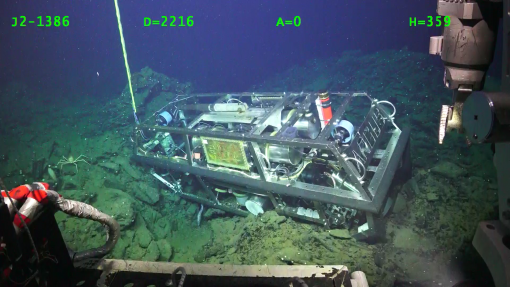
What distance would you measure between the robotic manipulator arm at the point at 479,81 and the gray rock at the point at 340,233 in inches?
107

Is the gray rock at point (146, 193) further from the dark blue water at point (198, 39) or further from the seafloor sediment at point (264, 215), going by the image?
the dark blue water at point (198, 39)

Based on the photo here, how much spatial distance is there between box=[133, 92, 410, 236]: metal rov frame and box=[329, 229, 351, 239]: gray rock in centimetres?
19

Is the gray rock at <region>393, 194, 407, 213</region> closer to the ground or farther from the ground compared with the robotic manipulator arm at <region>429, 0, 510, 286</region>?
closer to the ground

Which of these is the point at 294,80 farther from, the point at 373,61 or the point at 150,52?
the point at 150,52

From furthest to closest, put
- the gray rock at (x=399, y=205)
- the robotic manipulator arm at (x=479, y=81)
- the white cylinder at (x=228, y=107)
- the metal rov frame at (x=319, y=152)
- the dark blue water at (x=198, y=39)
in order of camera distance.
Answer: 1. the dark blue water at (x=198, y=39)
2. the white cylinder at (x=228, y=107)
3. the gray rock at (x=399, y=205)
4. the metal rov frame at (x=319, y=152)
5. the robotic manipulator arm at (x=479, y=81)

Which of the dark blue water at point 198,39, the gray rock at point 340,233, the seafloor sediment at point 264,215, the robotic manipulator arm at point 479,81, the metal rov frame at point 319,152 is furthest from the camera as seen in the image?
the dark blue water at point 198,39

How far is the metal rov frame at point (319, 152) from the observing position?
4078 millimetres

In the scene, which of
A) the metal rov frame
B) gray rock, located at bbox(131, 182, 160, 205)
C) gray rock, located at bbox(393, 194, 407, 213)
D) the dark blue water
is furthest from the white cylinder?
the dark blue water

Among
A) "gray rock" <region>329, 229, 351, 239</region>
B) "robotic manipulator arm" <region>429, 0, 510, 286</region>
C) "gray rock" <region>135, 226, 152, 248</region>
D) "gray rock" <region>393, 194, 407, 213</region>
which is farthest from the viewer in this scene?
"gray rock" <region>135, 226, 152, 248</region>

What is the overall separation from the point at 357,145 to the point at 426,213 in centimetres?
164

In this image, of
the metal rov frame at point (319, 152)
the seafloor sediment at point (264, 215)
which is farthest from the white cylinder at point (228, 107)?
the seafloor sediment at point (264, 215)

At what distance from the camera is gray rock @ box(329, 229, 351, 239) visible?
4.50 metres

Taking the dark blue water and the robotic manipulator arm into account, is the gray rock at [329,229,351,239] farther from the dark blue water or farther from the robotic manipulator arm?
the dark blue water

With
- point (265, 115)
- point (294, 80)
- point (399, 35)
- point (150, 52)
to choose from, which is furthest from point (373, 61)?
point (150, 52)
